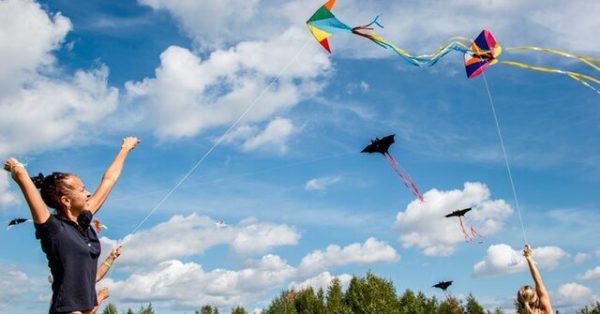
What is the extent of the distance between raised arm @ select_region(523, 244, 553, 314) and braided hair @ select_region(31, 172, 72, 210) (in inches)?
207

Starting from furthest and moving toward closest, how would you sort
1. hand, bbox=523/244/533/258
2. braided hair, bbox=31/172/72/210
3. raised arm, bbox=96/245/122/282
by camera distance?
hand, bbox=523/244/533/258 → raised arm, bbox=96/245/122/282 → braided hair, bbox=31/172/72/210

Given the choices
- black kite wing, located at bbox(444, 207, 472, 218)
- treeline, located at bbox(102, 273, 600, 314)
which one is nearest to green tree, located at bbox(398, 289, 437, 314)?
treeline, located at bbox(102, 273, 600, 314)

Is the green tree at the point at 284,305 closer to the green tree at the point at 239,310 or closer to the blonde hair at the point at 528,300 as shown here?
the green tree at the point at 239,310

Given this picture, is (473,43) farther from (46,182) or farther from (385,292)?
(385,292)

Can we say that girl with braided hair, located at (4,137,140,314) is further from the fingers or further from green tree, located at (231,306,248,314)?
green tree, located at (231,306,248,314)

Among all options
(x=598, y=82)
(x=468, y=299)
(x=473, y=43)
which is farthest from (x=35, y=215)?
(x=468, y=299)

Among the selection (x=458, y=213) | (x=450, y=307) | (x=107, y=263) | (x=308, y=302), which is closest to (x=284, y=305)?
(x=308, y=302)

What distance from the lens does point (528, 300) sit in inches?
247

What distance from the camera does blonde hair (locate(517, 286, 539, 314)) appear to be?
6246 mm

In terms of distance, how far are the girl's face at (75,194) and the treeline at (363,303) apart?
36656 mm

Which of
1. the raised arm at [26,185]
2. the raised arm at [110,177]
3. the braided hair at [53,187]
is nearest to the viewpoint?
the raised arm at [26,185]

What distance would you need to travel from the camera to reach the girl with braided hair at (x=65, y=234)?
3.09 m

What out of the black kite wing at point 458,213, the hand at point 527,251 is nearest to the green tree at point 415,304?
the black kite wing at point 458,213

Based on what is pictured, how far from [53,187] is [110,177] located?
0.58 meters
